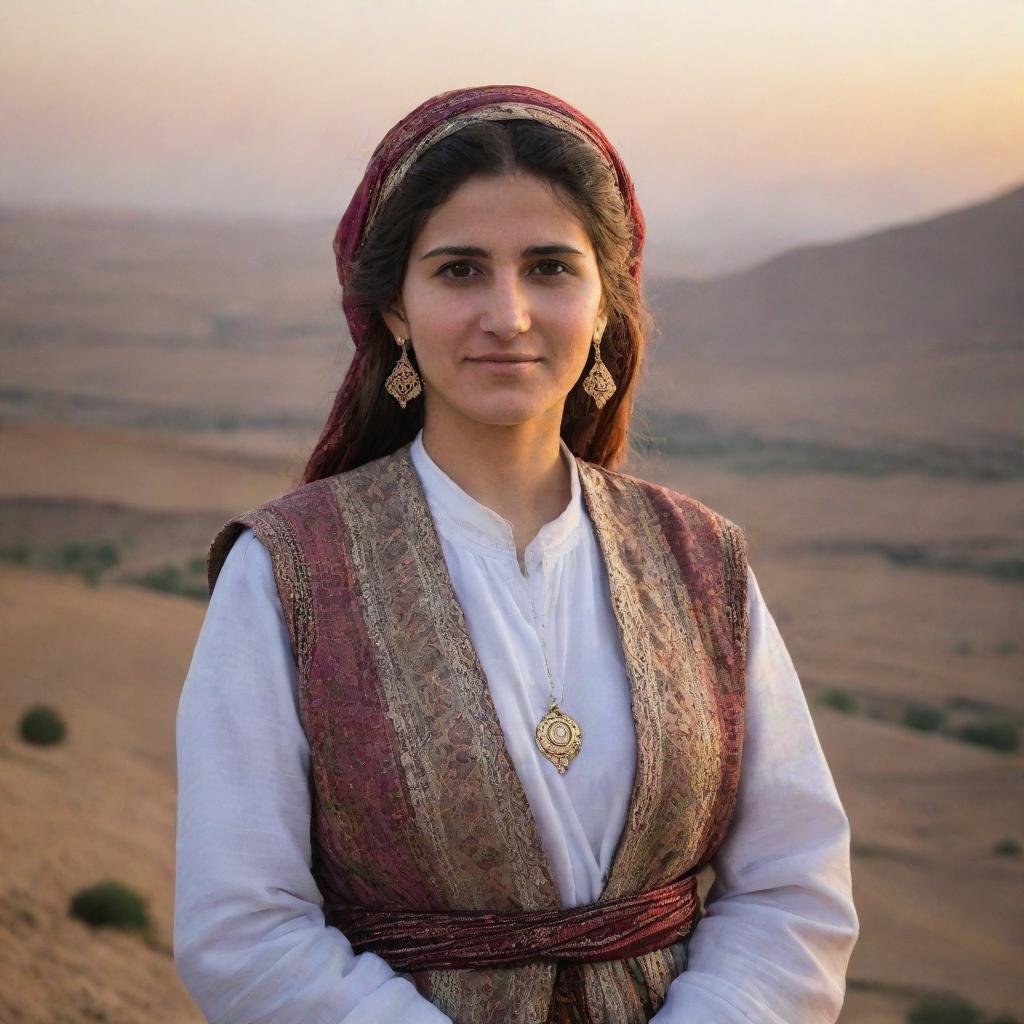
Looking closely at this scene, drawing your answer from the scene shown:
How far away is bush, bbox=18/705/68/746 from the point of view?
715 cm

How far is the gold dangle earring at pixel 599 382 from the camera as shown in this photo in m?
2.08

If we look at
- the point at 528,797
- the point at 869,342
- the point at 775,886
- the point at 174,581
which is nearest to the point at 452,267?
the point at 528,797

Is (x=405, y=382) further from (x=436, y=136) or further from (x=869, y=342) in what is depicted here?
(x=869, y=342)

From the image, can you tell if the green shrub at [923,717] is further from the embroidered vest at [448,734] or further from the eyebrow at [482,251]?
the eyebrow at [482,251]

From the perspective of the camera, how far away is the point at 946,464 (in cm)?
1275

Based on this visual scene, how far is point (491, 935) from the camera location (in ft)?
5.64

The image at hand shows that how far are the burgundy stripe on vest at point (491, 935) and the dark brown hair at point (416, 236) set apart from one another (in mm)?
678

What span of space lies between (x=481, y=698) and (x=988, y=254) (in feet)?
42.6

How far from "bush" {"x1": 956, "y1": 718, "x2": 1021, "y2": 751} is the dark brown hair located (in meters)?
7.59

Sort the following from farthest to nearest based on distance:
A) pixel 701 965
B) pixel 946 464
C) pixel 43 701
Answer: pixel 946 464
pixel 43 701
pixel 701 965

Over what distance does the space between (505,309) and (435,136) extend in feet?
0.83

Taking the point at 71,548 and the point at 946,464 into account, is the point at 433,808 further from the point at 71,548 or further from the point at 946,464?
the point at 946,464

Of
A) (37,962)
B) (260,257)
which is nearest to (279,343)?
(260,257)

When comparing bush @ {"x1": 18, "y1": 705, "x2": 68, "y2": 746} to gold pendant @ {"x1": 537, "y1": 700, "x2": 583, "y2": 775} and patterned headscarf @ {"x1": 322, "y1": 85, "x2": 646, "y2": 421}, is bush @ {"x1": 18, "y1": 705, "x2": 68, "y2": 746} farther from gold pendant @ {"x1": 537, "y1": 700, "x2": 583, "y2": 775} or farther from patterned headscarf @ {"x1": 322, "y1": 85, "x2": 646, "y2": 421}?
gold pendant @ {"x1": 537, "y1": 700, "x2": 583, "y2": 775}
